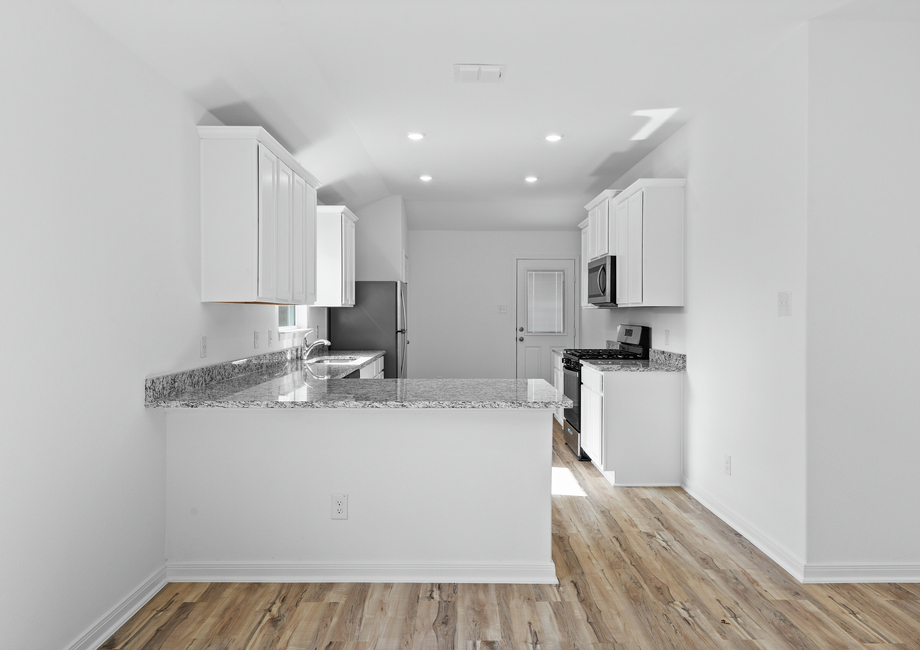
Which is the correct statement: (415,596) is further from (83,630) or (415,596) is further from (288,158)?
(288,158)

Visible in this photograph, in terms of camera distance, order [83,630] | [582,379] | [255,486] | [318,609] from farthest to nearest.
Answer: [582,379], [255,486], [318,609], [83,630]

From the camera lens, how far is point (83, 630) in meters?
2.04

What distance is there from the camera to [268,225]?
2920mm

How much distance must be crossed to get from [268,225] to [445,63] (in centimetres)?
120

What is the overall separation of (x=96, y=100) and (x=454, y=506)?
84.5 inches

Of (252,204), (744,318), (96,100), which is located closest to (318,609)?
(252,204)

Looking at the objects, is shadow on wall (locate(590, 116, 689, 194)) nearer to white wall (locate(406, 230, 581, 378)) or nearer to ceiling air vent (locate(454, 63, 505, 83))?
ceiling air vent (locate(454, 63, 505, 83))

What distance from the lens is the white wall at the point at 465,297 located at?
7648mm

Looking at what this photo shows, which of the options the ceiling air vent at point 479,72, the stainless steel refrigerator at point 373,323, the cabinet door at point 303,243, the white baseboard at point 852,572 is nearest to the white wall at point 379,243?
the stainless steel refrigerator at point 373,323

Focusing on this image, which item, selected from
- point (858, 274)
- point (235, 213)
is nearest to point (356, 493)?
point (235, 213)

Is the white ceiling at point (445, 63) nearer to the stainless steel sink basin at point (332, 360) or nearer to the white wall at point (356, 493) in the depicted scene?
the stainless steel sink basin at point (332, 360)

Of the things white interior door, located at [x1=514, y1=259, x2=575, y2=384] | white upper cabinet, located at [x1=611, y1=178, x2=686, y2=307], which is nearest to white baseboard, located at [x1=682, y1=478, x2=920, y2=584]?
white upper cabinet, located at [x1=611, y1=178, x2=686, y2=307]

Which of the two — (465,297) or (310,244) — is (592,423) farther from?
(465,297)

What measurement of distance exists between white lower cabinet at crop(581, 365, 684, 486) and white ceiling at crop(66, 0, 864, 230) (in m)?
1.77
